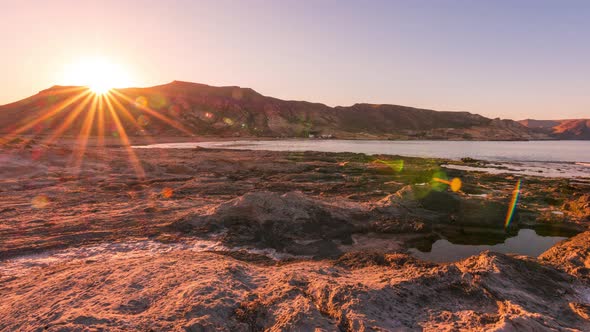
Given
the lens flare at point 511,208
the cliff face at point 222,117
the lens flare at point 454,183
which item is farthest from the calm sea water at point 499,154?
the cliff face at point 222,117

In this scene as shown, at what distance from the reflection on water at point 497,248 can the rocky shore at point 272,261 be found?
444 millimetres

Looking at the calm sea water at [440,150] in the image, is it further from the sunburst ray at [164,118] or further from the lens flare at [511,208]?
the lens flare at [511,208]

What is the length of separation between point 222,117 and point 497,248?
109 meters

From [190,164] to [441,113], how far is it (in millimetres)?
156567

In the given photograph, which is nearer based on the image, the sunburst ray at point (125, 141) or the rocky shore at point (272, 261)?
the rocky shore at point (272, 261)

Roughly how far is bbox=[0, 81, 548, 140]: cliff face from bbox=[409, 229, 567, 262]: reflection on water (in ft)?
278

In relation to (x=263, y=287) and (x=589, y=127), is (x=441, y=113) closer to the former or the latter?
(x=589, y=127)

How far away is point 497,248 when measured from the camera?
31.7ft

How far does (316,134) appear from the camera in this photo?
11350 centimetres

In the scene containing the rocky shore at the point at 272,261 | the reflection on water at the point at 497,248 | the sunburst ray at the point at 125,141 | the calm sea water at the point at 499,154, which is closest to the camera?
the rocky shore at the point at 272,261

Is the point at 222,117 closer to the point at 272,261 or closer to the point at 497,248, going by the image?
the point at 497,248

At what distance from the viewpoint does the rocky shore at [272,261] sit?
4332mm

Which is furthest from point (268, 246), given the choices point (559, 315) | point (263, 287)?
point (559, 315)

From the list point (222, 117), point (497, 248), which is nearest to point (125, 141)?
point (222, 117)
